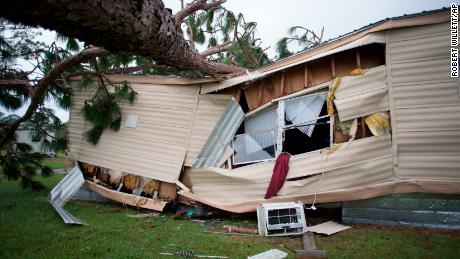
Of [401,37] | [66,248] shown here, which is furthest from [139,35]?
[401,37]

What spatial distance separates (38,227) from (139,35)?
5530 mm

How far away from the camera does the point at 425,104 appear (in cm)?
518

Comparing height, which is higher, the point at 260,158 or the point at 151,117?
the point at 151,117

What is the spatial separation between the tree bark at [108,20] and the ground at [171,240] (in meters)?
3.15

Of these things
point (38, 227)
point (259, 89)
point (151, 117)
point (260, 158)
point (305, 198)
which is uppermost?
point (259, 89)

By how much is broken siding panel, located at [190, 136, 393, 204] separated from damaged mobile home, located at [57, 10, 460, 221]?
0.8 inches

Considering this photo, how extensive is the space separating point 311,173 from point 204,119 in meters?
2.96

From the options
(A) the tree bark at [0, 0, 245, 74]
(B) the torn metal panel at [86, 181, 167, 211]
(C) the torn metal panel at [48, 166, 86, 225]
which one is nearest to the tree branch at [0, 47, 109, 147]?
(C) the torn metal panel at [48, 166, 86, 225]

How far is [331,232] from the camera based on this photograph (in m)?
5.20

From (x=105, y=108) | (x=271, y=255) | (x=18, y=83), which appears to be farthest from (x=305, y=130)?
(x=18, y=83)

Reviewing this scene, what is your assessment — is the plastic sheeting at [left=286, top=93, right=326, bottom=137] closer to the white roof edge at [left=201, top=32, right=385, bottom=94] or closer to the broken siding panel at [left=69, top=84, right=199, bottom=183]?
the white roof edge at [left=201, top=32, right=385, bottom=94]

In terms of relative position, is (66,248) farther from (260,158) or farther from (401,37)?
(401,37)

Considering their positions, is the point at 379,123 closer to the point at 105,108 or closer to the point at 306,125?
the point at 306,125

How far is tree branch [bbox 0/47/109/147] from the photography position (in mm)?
5430
